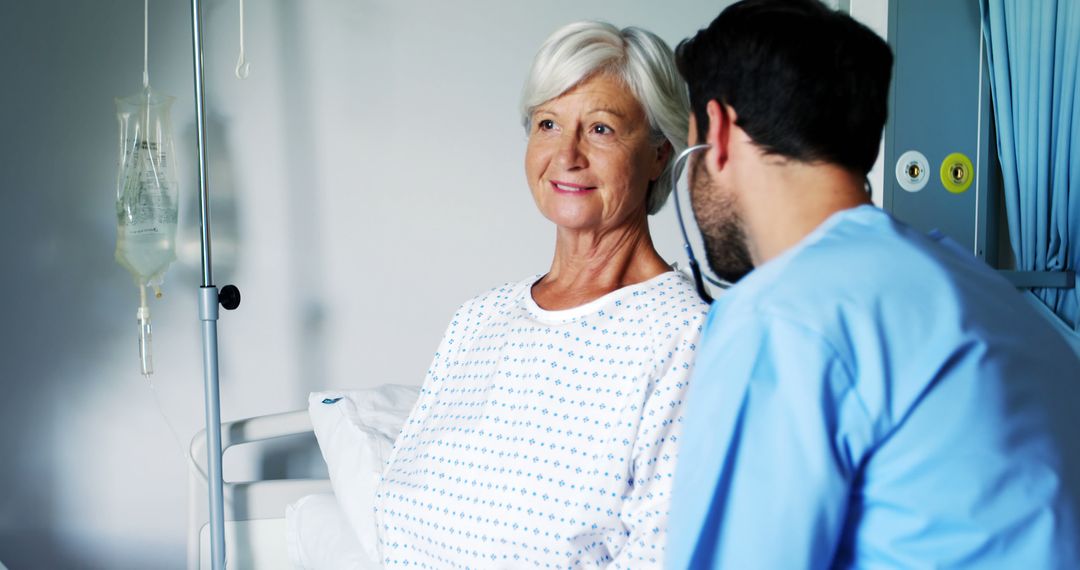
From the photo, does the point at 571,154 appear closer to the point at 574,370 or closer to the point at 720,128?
the point at 574,370

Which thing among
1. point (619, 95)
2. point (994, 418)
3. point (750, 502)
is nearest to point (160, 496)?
point (619, 95)

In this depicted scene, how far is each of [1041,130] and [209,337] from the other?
1.48 m

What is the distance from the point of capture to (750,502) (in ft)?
2.20

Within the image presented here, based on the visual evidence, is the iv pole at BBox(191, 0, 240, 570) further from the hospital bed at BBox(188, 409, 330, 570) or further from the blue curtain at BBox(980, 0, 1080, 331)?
the blue curtain at BBox(980, 0, 1080, 331)

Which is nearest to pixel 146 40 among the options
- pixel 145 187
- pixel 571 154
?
pixel 145 187

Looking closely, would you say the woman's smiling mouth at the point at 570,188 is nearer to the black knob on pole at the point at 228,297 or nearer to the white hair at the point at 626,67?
the white hair at the point at 626,67

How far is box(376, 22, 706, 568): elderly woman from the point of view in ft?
3.66

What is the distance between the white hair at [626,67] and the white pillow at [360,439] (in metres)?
0.70

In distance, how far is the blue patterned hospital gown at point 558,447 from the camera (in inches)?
43.6

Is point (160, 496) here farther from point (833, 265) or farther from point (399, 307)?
Result: point (833, 265)

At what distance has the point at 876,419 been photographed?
0.64 meters

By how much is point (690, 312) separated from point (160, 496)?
1.30m

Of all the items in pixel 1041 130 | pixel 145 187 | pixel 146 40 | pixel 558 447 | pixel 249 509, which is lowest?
pixel 249 509

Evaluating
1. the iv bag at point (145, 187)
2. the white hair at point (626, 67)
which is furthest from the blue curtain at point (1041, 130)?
the iv bag at point (145, 187)
